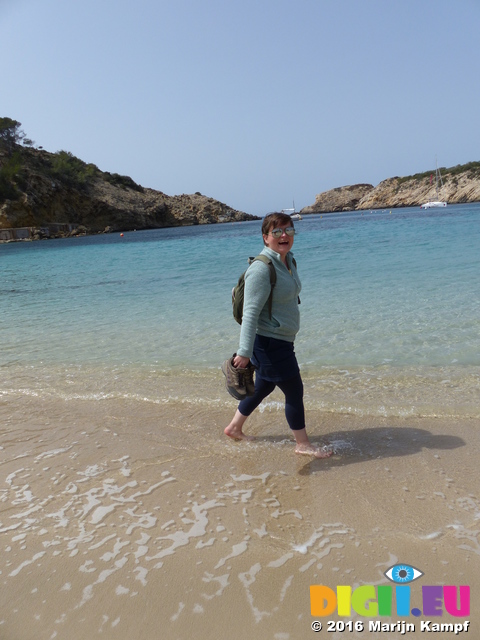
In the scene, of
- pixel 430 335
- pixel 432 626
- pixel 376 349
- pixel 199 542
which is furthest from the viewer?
pixel 430 335

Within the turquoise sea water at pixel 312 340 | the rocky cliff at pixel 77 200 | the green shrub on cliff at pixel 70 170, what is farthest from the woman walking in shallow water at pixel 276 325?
the green shrub on cliff at pixel 70 170

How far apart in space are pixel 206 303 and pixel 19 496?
7087 mm

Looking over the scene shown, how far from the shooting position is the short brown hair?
3.08 meters

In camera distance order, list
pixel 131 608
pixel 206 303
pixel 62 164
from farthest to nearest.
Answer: pixel 62 164 < pixel 206 303 < pixel 131 608

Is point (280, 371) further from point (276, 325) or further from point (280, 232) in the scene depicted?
point (280, 232)

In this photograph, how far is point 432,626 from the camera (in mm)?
1864

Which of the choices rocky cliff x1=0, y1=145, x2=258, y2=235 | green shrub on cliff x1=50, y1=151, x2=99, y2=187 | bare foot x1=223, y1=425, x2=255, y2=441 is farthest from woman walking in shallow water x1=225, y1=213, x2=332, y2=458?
green shrub on cliff x1=50, y1=151, x2=99, y2=187

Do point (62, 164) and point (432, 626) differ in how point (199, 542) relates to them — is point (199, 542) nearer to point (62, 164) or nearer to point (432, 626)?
point (432, 626)

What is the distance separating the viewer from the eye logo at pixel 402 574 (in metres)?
2.08

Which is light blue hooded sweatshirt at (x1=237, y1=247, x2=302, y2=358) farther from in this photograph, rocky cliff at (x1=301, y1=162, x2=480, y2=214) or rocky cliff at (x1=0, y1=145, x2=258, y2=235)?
rocky cliff at (x1=301, y1=162, x2=480, y2=214)

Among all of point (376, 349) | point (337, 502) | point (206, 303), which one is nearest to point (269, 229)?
point (337, 502)

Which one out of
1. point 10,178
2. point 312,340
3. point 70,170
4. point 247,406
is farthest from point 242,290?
point 70,170

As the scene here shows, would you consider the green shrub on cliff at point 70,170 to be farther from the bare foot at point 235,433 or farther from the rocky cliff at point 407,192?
the bare foot at point 235,433

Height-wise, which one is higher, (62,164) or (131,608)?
(62,164)
